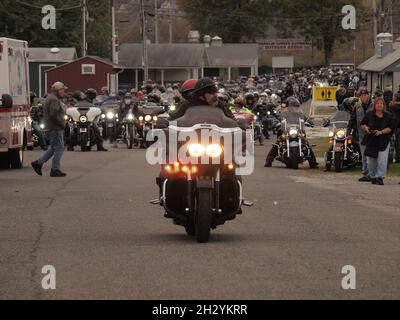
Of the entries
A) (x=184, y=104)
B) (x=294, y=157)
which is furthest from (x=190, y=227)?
(x=294, y=157)

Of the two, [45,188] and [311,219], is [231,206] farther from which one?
[45,188]

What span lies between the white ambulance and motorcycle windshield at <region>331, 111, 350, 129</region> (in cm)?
686

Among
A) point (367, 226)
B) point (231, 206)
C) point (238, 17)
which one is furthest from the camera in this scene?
point (238, 17)

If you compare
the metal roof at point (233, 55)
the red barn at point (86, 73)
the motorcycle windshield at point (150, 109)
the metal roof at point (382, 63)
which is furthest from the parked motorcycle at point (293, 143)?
the metal roof at point (233, 55)

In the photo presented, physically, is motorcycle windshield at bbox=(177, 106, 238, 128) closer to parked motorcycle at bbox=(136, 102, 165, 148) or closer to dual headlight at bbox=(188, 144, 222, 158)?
dual headlight at bbox=(188, 144, 222, 158)

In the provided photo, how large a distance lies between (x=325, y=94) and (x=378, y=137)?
1213 inches

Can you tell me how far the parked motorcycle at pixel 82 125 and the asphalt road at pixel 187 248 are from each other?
14.3 metres

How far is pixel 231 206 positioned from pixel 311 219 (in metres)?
2.90

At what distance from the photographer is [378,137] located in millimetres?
24531

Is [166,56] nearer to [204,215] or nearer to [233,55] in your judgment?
[233,55]

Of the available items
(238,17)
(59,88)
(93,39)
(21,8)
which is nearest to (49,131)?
(59,88)

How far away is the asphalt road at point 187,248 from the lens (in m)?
10.5

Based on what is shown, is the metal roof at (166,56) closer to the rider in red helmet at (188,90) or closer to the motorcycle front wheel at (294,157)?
the motorcycle front wheel at (294,157)

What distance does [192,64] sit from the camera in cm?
12069
